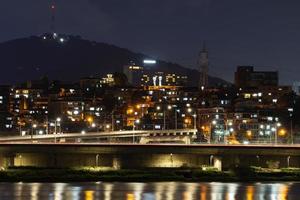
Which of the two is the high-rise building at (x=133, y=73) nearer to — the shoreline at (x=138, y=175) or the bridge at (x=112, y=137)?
the bridge at (x=112, y=137)

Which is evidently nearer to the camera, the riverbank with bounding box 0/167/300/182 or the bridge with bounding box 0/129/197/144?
the riverbank with bounding box 0/167/300/182

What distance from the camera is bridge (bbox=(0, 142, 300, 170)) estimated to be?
4816 centimetres

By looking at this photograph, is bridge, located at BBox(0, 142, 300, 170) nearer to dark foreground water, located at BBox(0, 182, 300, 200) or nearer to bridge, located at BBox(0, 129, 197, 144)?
dark foreground water, located at BBox(0, 182, 300, 200)

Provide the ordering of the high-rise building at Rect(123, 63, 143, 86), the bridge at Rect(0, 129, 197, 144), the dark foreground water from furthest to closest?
the high-rise building at Rect(123, 63, 143, 86) → the bridge at Rect(0, 129, 197, 144) → the dark foreground water

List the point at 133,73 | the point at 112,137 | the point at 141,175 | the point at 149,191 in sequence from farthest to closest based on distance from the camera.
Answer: the point at 133,73 < the point at 112,137 < the point at 141,175 < the point at 149,191

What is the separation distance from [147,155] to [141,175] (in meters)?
5.04

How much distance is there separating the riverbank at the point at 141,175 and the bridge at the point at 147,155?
6.83 ft

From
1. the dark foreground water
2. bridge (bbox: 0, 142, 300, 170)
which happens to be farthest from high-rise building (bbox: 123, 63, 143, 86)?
the dark foreground water

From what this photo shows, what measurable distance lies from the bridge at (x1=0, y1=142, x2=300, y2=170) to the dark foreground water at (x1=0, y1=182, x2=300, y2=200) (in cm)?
621

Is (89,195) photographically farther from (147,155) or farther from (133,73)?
(133,73)

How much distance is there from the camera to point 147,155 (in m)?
49.0

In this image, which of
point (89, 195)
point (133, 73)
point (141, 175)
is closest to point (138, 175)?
point (141, 175)

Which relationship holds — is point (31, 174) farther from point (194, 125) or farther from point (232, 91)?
point (232, 91)

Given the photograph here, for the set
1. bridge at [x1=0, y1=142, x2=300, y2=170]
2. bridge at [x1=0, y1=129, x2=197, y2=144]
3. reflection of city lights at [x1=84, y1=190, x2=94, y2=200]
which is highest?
bridge at [x1=0, y1=129, x2=197, y2=144]
